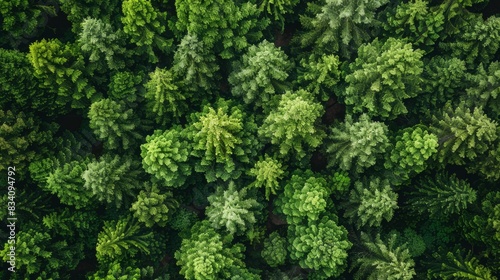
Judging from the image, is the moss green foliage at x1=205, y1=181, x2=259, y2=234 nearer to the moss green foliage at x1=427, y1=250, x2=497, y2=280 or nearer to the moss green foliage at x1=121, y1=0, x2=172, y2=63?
the moss green foliage at x1=121, y1=0, x2=172, y2=63

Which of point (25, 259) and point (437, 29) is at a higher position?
point (437, 29)

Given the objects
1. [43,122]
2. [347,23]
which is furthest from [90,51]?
[347,23]

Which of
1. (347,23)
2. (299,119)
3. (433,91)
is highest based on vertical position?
(347,23)

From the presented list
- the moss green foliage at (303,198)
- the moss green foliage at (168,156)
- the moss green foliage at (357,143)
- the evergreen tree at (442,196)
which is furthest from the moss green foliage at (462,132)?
the moss green foliage at (168,156)

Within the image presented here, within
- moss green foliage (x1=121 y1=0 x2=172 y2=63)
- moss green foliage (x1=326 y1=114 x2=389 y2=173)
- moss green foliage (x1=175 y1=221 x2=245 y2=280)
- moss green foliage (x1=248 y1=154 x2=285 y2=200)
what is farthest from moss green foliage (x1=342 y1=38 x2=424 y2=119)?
moss green foliage (x1=121 y1=0 x2=172 y2=63)

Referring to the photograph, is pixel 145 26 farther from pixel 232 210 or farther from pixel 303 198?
pixel 303 198

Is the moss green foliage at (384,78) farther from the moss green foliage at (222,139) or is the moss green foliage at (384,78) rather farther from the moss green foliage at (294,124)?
the moss green foliage at (222,139)

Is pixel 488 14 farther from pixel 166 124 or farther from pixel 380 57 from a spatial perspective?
pixel 166 124
